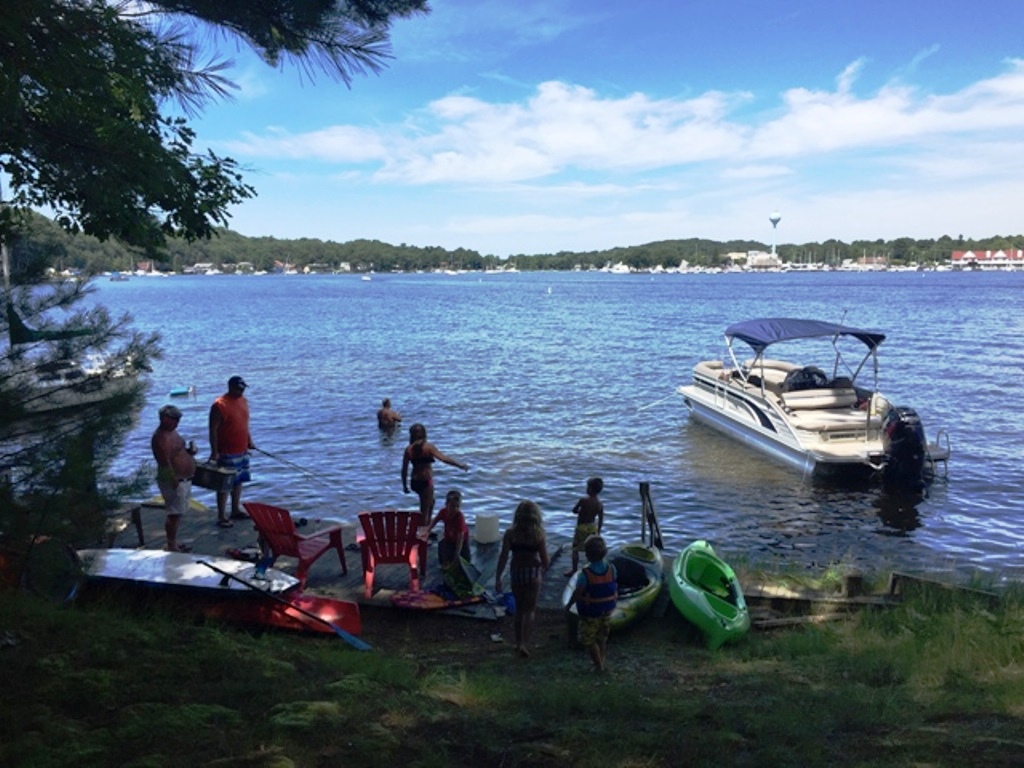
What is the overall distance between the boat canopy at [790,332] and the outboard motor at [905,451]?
114 inches

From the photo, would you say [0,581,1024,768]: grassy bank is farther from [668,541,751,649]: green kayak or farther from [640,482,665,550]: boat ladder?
Result: [640,482,665,550]: boat ladder

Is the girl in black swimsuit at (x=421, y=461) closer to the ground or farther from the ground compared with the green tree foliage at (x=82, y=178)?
closer to the ground

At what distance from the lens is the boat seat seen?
19.0 m

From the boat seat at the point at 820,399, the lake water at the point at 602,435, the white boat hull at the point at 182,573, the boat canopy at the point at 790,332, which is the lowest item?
the lake water at the point at 602,435

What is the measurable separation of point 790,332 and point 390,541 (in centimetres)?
1364

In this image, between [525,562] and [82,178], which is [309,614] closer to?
[525,562]

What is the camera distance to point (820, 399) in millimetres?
19062

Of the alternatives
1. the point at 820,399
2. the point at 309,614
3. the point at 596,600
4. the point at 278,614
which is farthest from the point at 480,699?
the point at 820,399

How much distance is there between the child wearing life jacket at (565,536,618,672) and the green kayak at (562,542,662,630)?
1015 mm

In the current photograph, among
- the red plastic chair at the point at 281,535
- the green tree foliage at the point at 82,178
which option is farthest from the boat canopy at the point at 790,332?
the green tree foliage at the point at 82,178

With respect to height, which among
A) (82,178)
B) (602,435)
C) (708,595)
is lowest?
(602,435)

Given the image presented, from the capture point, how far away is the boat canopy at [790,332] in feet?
→ 62.6

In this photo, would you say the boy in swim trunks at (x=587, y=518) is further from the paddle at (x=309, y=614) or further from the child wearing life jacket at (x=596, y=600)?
the paddle at (x=309, y=614)

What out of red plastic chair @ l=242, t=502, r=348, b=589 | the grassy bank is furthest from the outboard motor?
red plastic chair @ l=242, t=502, r=348, b=589
